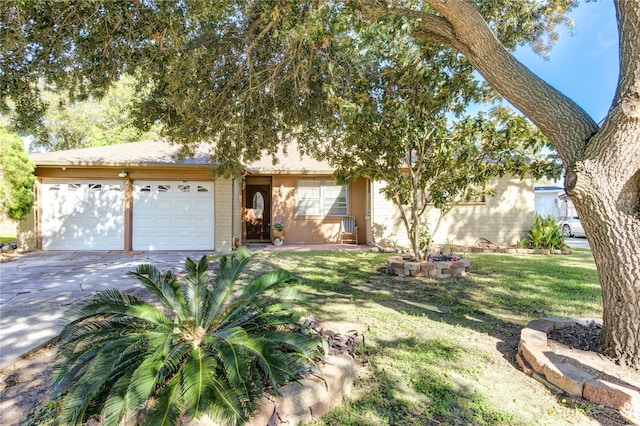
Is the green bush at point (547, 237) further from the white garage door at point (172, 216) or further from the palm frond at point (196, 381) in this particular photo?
the palm frond at point (196, 381)

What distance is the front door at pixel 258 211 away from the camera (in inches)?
563

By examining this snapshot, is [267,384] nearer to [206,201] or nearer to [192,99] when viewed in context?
[192,99]

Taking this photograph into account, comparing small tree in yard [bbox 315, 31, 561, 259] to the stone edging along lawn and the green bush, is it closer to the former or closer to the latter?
the stone edging along lawn

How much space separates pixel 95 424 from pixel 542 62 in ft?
30.8

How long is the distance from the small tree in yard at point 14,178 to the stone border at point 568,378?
12778 mm

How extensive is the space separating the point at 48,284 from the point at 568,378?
8049 millimetres

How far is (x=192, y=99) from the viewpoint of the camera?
6.00 meters

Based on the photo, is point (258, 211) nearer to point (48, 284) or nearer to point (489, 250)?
point (48, 284)

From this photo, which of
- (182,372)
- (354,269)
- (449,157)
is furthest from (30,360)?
(449,157)

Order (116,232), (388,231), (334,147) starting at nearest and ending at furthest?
(334,147)
(116,232)
(388,231)

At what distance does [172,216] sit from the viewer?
1121 cm

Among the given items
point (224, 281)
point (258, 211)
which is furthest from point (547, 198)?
point (224, 281)

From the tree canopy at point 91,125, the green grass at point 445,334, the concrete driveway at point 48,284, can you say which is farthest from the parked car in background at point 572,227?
the tree canopy at point 91,125

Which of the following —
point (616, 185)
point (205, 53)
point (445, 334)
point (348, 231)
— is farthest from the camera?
point (348, 231)
